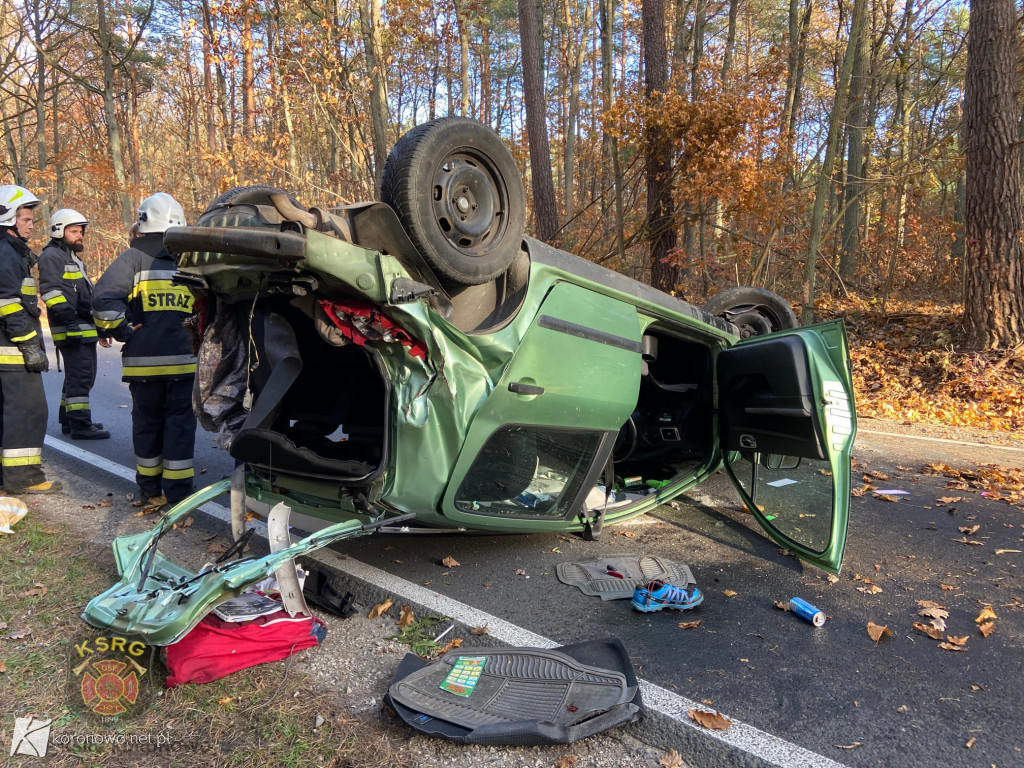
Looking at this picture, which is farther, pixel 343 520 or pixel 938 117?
pixel 938 117

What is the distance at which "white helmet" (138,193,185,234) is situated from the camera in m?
4.77

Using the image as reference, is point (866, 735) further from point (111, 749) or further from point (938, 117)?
point (938, 117)

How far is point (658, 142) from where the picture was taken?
1068cm

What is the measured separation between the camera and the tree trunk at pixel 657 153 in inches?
422

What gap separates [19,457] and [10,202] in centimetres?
194

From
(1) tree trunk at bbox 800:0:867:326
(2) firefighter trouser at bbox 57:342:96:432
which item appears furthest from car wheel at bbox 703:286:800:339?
(2) firefighter trouser at bbox 57:342:96:432

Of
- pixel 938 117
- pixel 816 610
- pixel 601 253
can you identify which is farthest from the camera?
pixel 938 117

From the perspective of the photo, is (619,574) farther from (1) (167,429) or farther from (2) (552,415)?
(1) (167,429)

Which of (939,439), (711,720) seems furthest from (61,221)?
(939,439)

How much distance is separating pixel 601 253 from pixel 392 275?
35.7 feet

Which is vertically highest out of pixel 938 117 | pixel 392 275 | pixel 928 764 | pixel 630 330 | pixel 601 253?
pixel 938 117

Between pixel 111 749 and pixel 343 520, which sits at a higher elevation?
pixel 343 520

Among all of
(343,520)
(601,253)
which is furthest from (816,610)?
(601,253)

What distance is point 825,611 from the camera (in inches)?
132
